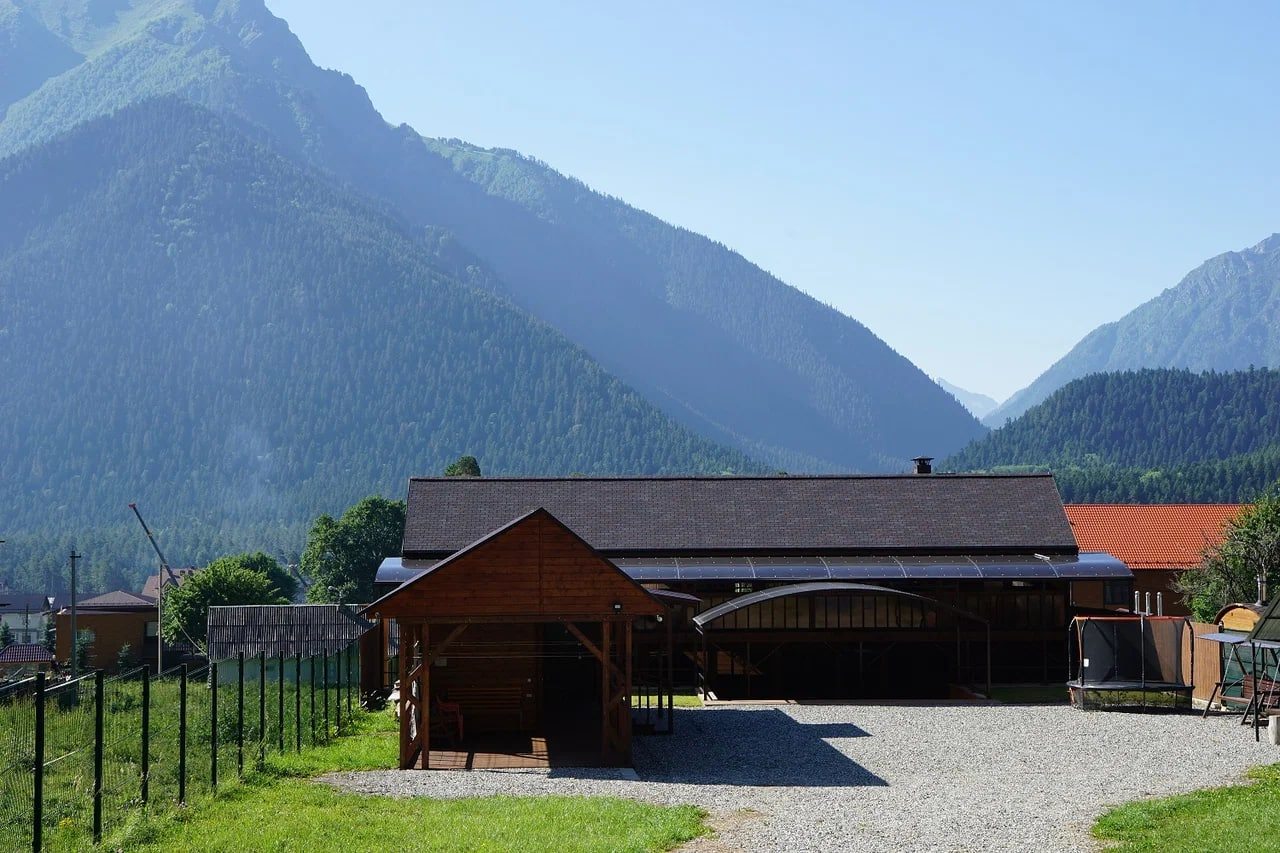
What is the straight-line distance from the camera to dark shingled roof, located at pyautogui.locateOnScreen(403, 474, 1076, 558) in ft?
144

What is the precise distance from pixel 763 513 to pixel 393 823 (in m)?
30.1

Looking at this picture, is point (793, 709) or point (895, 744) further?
point (793, 709)

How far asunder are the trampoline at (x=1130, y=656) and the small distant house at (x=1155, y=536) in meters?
30.4

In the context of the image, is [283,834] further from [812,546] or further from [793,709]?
[812,546]

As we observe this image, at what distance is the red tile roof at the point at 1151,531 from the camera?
67500 mm

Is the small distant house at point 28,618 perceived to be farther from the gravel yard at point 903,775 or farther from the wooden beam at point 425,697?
the wooden beam at point 425,697

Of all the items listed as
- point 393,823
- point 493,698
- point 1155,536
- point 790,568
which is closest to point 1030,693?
point 790,568

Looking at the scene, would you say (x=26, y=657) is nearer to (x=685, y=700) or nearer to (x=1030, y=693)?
(x=685, y=700)

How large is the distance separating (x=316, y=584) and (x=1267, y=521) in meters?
63.3

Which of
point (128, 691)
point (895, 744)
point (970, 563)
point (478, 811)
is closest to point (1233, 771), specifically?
point (895, 744)

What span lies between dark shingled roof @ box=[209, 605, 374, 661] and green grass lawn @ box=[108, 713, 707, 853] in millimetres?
24624

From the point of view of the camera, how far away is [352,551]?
93.9 meters

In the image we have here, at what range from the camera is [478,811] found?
58.5 ft

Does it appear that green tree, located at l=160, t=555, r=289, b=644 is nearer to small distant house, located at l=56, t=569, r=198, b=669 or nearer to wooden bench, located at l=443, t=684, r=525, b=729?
small distant house, located at l=56, t=569, r=198, b=669
